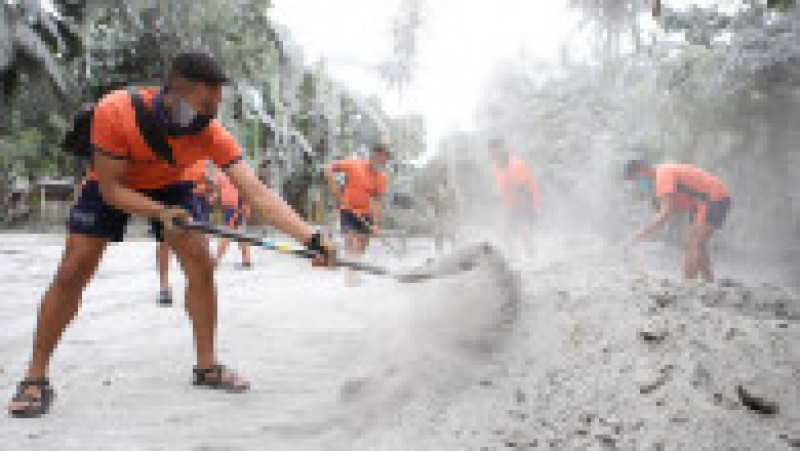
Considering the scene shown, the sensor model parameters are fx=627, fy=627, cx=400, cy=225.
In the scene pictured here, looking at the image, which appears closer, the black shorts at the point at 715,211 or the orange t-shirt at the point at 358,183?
the black shorts at the point at 715,211

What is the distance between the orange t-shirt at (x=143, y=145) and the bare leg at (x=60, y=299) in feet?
1.05

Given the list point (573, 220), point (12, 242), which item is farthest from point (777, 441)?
point (573, 220)

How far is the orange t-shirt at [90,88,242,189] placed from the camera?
243cm

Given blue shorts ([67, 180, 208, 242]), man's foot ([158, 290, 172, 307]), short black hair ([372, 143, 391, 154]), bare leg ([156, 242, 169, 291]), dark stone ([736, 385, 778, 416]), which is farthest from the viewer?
short black hair ([372, 143, 391, 154])

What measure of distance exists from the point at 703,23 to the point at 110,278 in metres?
8.86

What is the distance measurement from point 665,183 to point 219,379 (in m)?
4.53

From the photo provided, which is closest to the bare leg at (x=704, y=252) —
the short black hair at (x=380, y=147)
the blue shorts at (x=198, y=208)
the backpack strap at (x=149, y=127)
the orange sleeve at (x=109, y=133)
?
the short black hair at (x=380, y=147)

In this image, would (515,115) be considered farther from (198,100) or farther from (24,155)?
(198,100)

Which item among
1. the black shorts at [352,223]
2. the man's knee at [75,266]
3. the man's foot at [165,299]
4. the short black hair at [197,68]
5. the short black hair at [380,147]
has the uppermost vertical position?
the short black hair at [197,68]

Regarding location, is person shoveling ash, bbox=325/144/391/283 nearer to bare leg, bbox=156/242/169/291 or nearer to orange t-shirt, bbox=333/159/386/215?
orange t-shirt, bbox=333/159/386/215

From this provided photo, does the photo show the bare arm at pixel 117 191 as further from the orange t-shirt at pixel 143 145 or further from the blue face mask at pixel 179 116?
the blue face mask at pixel 179 116

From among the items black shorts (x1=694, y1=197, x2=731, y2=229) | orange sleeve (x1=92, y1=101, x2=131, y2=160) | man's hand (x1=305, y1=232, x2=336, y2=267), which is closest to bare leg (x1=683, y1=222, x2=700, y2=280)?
black shorts (x1=694, y1=197, x2=731, y2=229)

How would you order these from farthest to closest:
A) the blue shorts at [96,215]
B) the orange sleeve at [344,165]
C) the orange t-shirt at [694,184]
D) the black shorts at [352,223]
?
1. the black shorts at [352,223]
2. the orange sleeve at [344,165]
3. the orange t-shirt at [694,184]
4. the blue shorts at [96,215]

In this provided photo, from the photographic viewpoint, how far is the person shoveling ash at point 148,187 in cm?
245
